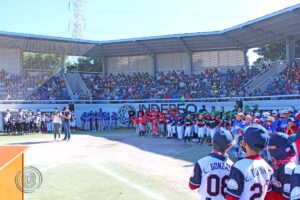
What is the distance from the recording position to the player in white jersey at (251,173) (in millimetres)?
4242

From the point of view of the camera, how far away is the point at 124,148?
17.6 m

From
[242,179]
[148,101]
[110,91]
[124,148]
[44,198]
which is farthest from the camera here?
[110,91]

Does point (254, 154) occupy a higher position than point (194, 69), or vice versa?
point (194, 69)

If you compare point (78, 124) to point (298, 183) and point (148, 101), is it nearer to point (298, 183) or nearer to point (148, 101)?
point (148, 101)

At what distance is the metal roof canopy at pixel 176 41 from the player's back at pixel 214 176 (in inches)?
891

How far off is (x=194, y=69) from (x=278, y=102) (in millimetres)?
14358

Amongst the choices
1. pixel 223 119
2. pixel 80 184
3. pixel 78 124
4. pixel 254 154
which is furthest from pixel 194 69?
pixel 254 154

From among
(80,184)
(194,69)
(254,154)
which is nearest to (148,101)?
(194,69)

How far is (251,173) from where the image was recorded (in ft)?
14.1


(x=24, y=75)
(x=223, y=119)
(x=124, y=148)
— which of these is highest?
(x=24, y=75)

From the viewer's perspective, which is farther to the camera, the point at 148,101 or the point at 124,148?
the point at 148,101

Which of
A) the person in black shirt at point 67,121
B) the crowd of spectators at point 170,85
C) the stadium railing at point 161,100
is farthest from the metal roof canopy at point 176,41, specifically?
the person in black shirt at point 67,121

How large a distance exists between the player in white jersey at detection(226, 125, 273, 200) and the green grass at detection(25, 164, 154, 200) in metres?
4.55

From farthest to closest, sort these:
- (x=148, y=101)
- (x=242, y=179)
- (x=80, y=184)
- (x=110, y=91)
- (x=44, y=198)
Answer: (x=110, y=91) < (x=148, y=101) < (x=80, y=184) < (x=44, y=198) < (x=242, y=179)
